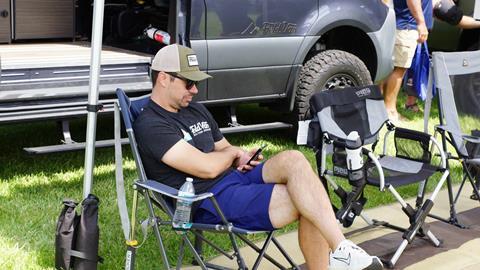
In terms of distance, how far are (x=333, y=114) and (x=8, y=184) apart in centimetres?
211

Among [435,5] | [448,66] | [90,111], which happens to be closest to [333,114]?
[448,66]

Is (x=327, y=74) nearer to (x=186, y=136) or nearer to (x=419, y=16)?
(x=419, y=16)

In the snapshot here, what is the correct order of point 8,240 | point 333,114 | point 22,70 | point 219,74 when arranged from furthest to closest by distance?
1. point 219,74
2. point 22,70
3. point 333,114
4. point 8,240

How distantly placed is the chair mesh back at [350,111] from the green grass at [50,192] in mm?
620

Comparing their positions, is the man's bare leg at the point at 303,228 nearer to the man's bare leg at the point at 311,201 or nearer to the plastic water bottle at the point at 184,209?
the man's bare leg at the point at 311,201

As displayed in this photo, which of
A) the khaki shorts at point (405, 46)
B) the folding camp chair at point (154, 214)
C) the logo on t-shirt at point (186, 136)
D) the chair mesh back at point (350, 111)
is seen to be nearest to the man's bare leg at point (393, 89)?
the khaki shorts at point (405, 46)

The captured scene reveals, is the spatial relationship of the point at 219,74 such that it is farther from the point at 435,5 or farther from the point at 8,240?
the point at 435,5

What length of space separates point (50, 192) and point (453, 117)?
2630mm

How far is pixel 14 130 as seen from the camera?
639 cm

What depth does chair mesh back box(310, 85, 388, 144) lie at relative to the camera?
4.42m

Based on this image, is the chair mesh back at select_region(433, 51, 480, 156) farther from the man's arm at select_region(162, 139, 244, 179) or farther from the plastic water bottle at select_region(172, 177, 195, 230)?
the plastic water bottle at select_region(172, 177, 195, 230)

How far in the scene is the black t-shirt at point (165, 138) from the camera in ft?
11.9

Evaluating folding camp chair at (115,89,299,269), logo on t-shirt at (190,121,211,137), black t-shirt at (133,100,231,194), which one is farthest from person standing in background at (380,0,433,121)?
folding camp chair at (115,89,299,269)

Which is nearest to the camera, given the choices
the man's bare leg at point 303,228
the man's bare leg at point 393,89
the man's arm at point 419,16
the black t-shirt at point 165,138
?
the man's bare leg at point 303,228
